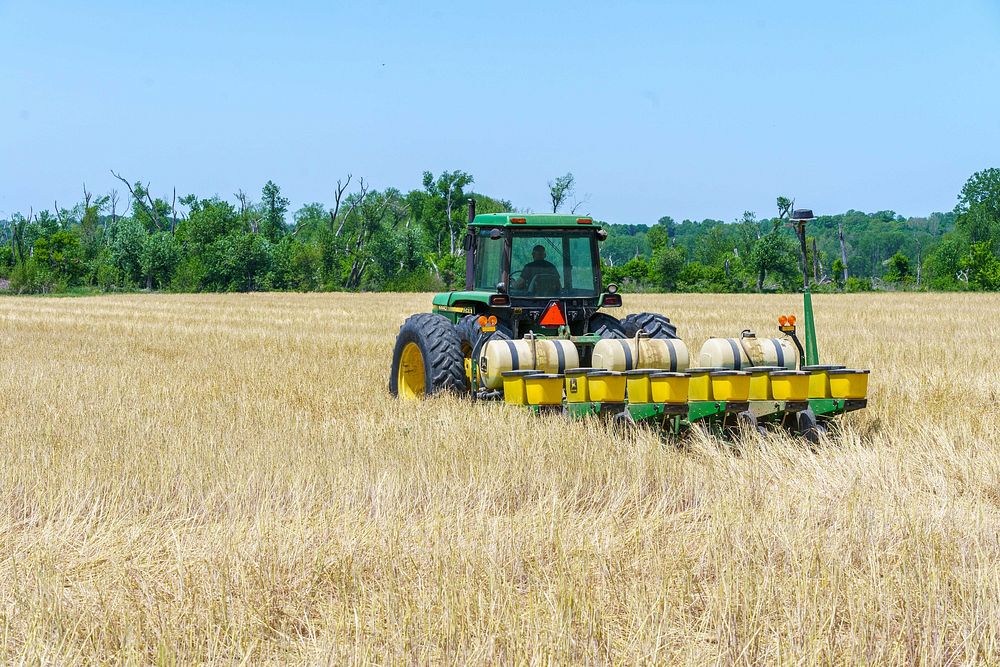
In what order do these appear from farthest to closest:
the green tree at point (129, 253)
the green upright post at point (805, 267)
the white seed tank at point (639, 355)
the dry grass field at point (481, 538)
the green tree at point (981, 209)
Result: 1. the green tree at point (981, 209)
2. the green tree at point (129, 253)
3. the white seed tank at point (639, 355)
4. the green upright post at point (805, 267)
5. the dry grass field at point (481, 538)

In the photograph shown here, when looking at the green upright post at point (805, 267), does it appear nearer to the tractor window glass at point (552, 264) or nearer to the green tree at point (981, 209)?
the tractor window glass at point (552, 264)

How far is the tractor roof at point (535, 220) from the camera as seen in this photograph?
862 cm

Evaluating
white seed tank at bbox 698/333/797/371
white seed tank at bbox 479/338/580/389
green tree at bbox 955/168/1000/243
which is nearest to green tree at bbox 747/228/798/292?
green tree at bbox 955/168/1000/243

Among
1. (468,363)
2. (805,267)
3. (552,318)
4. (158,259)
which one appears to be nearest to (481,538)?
(805,267)

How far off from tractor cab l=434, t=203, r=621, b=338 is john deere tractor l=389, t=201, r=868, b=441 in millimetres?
12

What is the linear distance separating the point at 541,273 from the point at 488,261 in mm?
564

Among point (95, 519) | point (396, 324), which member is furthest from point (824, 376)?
point (396, 324)

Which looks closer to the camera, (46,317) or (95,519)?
(95,519)

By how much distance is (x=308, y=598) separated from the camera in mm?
3791

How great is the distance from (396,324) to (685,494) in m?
18.2

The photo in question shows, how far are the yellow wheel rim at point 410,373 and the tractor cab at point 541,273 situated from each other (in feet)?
2.52

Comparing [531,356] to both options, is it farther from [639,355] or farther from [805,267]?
[805,267]

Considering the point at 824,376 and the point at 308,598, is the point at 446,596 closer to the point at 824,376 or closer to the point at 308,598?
the point at 308,598

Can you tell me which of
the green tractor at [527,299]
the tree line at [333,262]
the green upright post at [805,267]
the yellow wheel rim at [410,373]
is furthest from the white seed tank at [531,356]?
the tree line at [333,262]
